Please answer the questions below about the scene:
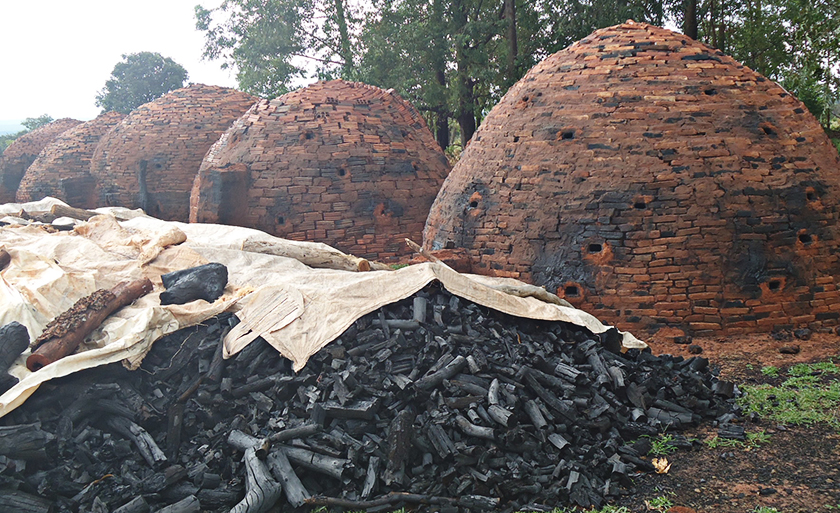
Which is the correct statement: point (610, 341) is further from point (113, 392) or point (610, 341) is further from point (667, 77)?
point (113, 392)

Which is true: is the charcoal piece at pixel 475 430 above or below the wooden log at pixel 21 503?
above

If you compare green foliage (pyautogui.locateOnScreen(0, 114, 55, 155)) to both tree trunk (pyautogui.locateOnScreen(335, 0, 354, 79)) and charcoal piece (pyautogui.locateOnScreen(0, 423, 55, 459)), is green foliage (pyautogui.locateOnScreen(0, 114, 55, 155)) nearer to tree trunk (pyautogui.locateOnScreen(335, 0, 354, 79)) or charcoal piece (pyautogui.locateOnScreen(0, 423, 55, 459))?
tree trunk (pyautogui.locateOnScreen(335, 0, 354, 79))

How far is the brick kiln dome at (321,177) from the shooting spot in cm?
1029

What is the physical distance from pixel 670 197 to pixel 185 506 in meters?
5.38

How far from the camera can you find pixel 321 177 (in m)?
10.3

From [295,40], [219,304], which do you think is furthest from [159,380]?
[295,40]

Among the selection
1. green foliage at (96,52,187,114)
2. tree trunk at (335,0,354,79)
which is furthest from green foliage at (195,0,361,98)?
green foliage at (96,52,187,114)

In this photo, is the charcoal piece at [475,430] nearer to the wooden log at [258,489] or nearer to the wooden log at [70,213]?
the wooden log at [258,489]

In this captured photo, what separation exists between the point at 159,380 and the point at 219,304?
0.82 meters

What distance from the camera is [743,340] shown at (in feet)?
21.3

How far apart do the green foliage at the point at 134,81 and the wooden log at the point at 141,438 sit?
2797cm

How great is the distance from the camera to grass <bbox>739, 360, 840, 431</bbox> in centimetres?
483

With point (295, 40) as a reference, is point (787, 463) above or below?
below

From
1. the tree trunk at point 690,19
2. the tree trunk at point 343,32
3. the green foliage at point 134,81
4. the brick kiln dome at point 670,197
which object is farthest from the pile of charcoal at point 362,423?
the green foliage at point 134,81
